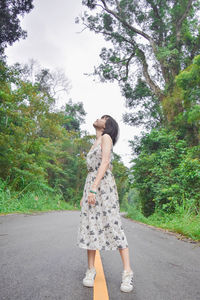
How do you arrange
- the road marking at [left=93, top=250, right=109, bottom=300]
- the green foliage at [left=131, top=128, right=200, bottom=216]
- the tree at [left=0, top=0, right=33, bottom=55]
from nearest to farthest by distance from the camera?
the road marking at [left=93, top=250, right=109, bottom=300] → the green foliage at [left=131, top=128, right=200, bottom=216] → the tree at [left=0, top=0, right=33, bottom=55]

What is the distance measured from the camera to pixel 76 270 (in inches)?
114

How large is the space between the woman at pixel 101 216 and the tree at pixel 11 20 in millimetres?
10156

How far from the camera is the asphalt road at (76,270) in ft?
7.26

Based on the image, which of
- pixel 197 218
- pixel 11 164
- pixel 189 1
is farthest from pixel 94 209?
pixel 189 1

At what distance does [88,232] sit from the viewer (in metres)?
2.56

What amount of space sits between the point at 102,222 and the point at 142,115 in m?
18.1

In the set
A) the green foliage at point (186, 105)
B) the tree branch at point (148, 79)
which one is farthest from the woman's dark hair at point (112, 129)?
the tree branch at point (148, 79)

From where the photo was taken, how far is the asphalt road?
7.26ft

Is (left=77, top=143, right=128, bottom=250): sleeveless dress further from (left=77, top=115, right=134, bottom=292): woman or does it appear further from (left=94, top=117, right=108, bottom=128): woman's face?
(left=94, top=117, right=108, bottom=128): woman's face

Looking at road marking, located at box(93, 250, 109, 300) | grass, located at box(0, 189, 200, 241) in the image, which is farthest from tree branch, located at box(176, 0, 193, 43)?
road marking, located at box(93, 250, 109, 300)

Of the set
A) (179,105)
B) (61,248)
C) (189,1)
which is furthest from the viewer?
(189,1)

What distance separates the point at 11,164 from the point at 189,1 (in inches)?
635

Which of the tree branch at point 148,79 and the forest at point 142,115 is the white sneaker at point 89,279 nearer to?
the forest at point 142,115

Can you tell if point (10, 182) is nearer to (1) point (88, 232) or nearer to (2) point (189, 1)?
(1) point (88, 232)
